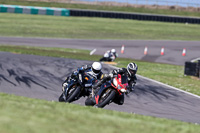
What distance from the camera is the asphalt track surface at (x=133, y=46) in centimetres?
2978

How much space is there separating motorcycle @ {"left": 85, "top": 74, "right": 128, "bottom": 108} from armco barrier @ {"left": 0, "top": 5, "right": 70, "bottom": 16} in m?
40.3

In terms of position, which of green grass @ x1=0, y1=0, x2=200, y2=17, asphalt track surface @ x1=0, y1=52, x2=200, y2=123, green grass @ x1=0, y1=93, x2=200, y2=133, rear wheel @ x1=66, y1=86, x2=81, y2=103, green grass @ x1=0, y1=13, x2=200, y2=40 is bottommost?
green grass @ x1=0, y1=13, x2=200, y2=40

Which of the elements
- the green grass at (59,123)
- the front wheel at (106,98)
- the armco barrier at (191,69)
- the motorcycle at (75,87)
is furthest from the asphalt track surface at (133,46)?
the green grass at (59,123)

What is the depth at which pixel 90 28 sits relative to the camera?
45.6 meters

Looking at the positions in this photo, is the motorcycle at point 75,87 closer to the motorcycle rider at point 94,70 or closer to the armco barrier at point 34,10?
the motorcycle rider at point 94,70

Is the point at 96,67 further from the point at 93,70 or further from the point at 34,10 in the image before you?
the point at 34,10

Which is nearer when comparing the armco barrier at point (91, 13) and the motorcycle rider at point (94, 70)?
the motorcycle rider at point (94, 70)

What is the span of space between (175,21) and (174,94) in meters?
42.4

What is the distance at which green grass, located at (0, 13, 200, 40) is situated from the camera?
41.2 metres

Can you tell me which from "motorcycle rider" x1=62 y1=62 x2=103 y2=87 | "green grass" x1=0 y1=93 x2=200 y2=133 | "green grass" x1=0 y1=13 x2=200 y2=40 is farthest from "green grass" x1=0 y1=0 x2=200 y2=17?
"green grass" x1=0 y1=93 x2=200 y2=133

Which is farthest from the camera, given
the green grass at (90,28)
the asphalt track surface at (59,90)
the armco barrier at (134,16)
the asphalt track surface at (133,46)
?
the armco barrier at (134,16)

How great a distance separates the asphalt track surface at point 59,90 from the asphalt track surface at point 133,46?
11.5 metres

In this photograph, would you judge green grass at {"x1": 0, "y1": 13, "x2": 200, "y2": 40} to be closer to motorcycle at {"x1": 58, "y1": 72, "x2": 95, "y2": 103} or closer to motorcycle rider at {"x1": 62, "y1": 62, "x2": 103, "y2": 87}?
motorcycle rider at {"x1": 62, "y1": 62, "x2": 103, "y2": 87}

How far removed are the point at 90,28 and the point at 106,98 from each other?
35825 millimetres
